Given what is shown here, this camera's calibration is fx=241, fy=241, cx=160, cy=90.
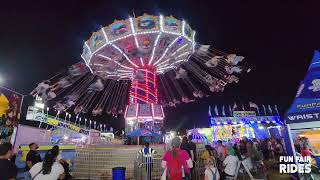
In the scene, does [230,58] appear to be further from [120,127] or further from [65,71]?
[120,127]

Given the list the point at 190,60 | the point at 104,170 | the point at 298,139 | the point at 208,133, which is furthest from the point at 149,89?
the point at 208,133

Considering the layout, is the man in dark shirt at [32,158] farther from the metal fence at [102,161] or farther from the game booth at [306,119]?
the game booth at [306,119]

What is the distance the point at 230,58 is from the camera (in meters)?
20.9

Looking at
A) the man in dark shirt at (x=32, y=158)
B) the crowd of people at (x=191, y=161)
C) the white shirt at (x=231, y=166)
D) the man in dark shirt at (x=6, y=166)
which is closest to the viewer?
the man in dark shirt at (x=6, y=166)

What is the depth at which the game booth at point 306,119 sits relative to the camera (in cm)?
865

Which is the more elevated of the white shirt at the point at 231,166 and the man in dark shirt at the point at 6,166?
the man in dark shirt at the point at 6,166

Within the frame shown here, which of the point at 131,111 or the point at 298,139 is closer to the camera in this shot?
the point at 298,139

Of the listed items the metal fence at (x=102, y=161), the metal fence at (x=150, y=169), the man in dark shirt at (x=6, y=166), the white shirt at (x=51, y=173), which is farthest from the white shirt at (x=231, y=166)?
the man in dark shirt at (x=6, y=166)

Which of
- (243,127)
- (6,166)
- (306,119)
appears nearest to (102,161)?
(6,166)

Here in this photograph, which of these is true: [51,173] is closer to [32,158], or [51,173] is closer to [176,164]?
[176,164]

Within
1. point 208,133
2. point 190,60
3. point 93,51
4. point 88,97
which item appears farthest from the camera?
point 208,133

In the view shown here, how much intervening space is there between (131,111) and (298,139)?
18.6 metres

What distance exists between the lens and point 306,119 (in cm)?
859

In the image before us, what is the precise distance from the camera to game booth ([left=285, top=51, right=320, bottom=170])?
A: 8.65m
